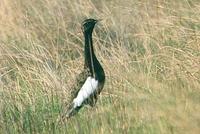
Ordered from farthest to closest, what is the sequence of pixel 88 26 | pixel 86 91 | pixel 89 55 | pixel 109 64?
pixel 109 64 → pixel 88 26 → pixel 89 55 → pixel 86 91

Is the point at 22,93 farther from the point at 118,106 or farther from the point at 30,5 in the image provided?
the point at 30,5

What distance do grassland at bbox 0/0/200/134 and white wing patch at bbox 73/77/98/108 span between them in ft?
0.26

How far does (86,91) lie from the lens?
5.28m

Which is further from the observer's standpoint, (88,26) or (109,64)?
(109,64)

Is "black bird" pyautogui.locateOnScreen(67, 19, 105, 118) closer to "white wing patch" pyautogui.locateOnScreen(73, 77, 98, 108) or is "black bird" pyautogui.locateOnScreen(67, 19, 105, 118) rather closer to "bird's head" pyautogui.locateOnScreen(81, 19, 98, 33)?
"white wing patch" pyautogui.locateOnScreen(73, 77, 98, 108)

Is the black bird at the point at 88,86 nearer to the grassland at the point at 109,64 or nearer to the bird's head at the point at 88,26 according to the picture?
the grassland at the point at 109,64

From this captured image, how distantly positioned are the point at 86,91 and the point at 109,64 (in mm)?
910

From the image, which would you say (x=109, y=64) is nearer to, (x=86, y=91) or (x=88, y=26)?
(x=88, y=26)

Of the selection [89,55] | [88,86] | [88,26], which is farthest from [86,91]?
[88,26]

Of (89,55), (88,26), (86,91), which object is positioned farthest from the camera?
(88,26)

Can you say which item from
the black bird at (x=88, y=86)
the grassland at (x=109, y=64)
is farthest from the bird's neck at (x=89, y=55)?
the grassland at (x=109, y=64)

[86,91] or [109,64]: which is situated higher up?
[86,91]

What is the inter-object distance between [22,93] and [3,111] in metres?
0.49

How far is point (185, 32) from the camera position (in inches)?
261
